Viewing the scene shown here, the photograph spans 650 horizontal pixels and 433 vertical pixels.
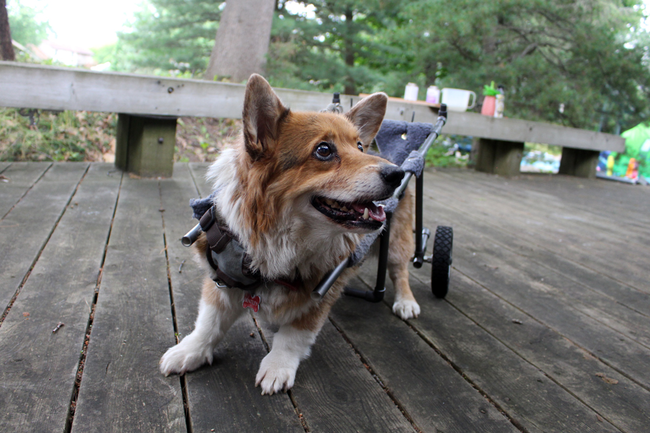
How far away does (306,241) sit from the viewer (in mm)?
1532

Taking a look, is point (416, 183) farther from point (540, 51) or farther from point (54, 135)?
point (540, 51)

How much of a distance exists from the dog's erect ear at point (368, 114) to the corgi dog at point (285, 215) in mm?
194

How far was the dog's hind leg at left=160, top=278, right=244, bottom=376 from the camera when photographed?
61.1 inches

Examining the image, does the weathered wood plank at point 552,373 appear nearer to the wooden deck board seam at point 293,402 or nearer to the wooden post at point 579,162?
the wooden deck board seam at point 293,402

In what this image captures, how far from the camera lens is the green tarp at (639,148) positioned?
732cm

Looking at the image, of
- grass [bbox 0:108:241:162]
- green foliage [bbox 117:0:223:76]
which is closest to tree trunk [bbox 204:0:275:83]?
grass [bbox 0:108:241:162]

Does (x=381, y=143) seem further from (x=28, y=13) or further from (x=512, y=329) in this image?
(x=28, y=13)

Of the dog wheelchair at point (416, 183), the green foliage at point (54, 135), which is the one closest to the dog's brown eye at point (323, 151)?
the dog wheelchair at point (416, 183)

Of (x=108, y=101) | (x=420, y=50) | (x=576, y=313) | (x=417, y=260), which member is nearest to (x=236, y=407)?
(x=417, y=260)

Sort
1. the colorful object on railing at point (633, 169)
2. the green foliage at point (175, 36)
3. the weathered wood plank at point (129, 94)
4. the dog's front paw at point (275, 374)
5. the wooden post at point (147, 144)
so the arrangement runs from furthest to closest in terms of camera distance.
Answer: the green foliage at point (175, 36)
the colorful object on railing at point (633, 169)
the wooden post at point (147, 144)
the weathered wood plank at point (129, 94)
the dog's front paw at point (275, 374)

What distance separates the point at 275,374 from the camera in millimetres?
1526

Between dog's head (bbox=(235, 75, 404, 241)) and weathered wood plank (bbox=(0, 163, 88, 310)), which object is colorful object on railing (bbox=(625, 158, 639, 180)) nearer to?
dog's head (bbox=(235, 75, 404, 241))

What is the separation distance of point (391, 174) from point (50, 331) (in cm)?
139

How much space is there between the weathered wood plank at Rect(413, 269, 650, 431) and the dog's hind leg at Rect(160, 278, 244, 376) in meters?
0.90
